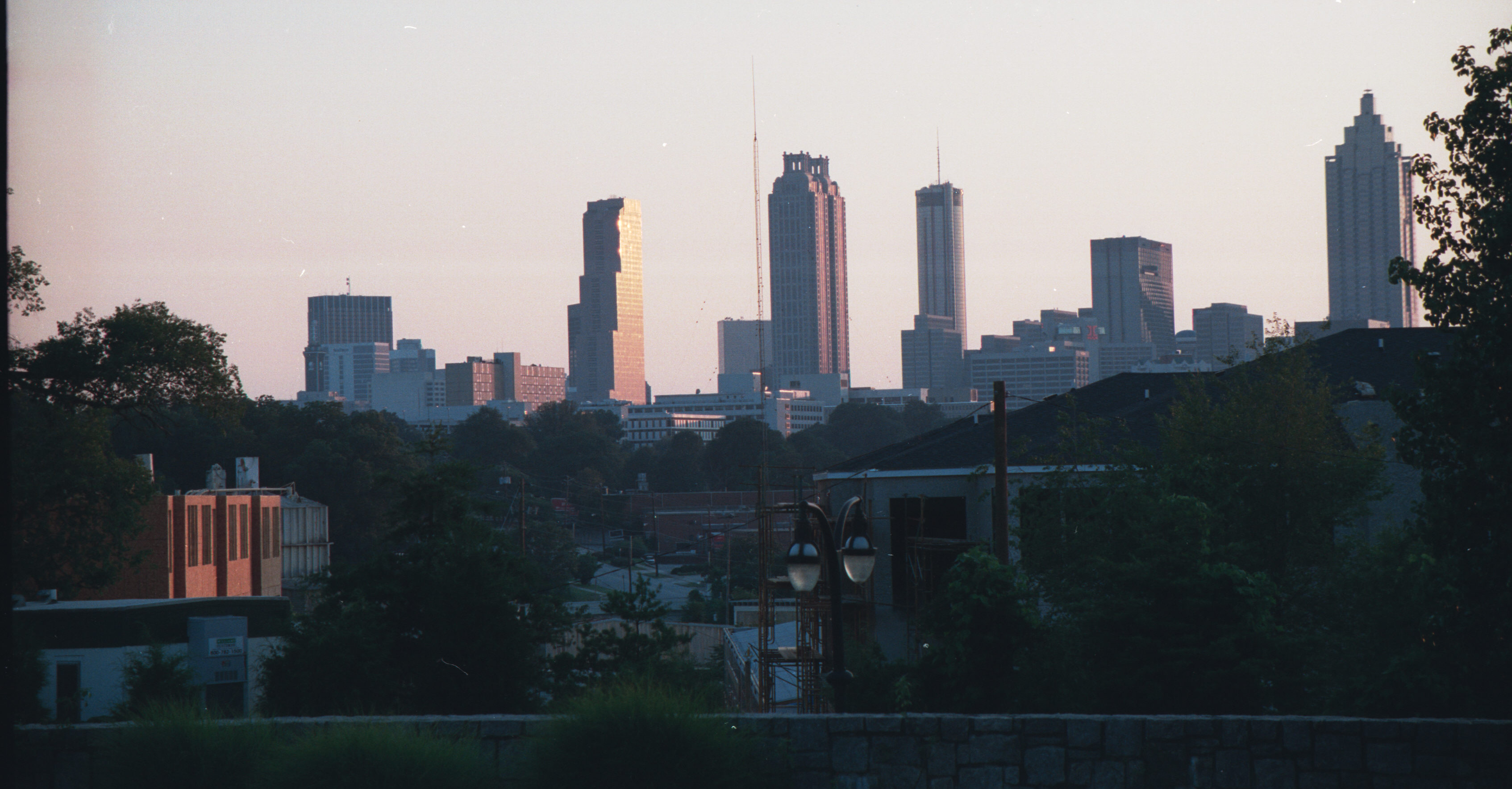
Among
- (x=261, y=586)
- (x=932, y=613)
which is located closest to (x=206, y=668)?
(x=932, y=613)

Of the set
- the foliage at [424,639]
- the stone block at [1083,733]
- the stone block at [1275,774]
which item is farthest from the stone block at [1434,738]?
the foliage at [424,639]

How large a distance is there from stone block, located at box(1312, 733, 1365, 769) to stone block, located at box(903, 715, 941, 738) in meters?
2.99

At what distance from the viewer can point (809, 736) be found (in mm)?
10125

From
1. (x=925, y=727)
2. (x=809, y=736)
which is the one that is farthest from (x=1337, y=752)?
(x=809, y=736)

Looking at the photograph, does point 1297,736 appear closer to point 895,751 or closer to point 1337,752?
point 1337,752

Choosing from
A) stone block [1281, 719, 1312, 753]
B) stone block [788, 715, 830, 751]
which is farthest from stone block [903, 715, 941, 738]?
stone block [1281, 719, 1312, 753]

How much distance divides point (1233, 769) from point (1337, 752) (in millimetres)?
825

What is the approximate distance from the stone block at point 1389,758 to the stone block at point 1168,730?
1424mm

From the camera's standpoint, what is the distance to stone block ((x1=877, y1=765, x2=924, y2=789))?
10094 mm

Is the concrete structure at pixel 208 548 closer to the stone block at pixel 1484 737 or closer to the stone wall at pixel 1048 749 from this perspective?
the stone wall at pixel 1048 749

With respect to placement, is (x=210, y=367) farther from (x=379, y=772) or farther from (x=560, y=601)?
(x=379, y=772)

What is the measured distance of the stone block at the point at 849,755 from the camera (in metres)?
10.1

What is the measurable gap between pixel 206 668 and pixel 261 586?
80.9ft

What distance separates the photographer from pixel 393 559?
59.3ft
